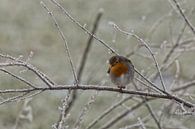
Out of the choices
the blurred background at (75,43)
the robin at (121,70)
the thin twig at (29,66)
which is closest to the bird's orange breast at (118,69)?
the robin at (121,70)

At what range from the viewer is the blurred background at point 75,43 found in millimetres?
5707

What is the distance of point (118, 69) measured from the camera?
225cm

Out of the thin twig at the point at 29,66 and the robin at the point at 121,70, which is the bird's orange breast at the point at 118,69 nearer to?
the robin at the point at 121,70

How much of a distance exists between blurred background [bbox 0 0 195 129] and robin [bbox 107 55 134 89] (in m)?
2.95

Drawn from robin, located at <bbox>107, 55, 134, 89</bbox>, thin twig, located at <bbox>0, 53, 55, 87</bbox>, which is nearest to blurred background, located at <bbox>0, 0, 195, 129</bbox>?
robin, located at <bbox>107, 55, 134, 89</bbox>

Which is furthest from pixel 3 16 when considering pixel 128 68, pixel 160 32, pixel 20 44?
pixel 128 68

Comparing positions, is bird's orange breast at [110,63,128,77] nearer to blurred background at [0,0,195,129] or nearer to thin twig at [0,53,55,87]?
thin twig at [0,53,55,87]

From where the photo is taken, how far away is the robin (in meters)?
2.22

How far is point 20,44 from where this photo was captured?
7258mm

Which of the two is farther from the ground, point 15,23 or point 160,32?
point 15,23

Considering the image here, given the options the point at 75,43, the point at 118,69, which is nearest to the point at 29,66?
the point at 118,69

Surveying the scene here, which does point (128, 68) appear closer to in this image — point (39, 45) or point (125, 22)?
point (39, 45)

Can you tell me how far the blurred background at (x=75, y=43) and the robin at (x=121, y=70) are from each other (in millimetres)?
2949

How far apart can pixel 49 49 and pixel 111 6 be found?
5.97 ft
